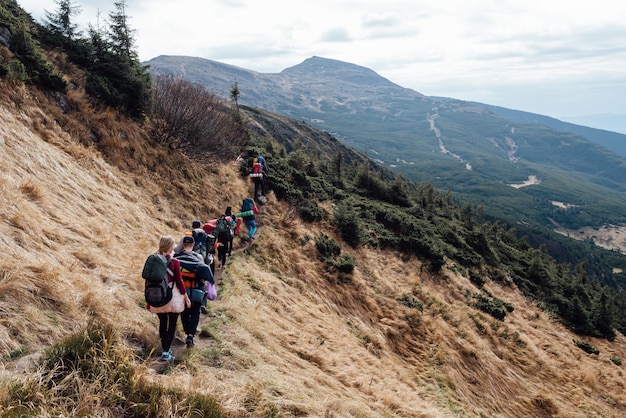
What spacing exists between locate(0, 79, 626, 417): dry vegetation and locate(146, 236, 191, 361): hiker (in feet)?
1.30

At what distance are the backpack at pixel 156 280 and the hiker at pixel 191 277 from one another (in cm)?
82

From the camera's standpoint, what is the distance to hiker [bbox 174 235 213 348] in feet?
21.2

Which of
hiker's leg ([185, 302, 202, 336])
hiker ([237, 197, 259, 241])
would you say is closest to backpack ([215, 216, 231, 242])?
hiker ([237, 197, 259, 241])

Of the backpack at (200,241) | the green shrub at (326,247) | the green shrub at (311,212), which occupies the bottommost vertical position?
the green shrub at (326,247)

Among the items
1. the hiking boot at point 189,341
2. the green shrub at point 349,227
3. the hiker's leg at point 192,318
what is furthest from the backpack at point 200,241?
the green shrub at point 349,227

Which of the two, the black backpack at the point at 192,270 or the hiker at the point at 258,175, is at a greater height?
the hiker at the point at 258,175

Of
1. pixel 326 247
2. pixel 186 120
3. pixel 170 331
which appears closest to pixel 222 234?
pixel 170 331

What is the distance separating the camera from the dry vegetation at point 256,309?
581 centimetres

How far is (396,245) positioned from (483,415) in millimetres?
12015

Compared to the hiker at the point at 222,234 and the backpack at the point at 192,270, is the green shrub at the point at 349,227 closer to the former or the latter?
the hiker at the point at 222,234

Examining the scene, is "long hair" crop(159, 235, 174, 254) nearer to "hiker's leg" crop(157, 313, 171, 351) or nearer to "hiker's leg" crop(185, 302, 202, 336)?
"hiker's leg" crop(157, 313, 171, 351)

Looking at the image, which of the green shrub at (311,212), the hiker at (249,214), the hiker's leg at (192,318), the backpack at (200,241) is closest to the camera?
the hiker's leg at (192,318)

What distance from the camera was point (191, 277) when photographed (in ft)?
21.2

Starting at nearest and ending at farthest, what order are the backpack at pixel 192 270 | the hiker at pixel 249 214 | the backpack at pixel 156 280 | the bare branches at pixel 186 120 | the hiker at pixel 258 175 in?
the backpack at pixel 156 280 < the backpack at pixel 192 270 < the hiker at pixel 249 214 < the bare branches at pixel 186 120 < the hiker at pixel 258 175
